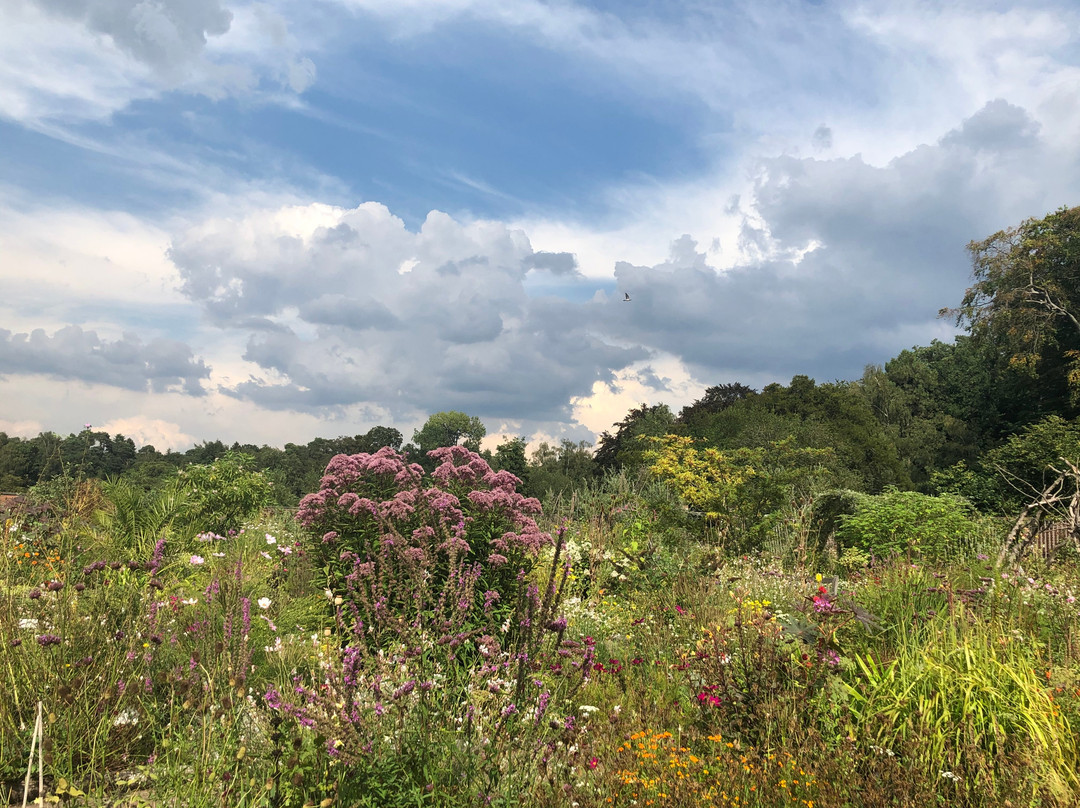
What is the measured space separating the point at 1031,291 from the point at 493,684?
3124 centimetres

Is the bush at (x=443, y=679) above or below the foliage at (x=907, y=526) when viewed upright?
below

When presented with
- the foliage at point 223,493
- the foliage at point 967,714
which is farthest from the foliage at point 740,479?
the foliage at point 223,493

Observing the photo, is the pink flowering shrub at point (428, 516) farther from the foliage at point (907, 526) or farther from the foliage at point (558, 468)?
the foliage at point (558, 468)

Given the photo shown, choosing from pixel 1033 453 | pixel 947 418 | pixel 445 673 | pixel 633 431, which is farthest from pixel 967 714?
pixel 947 418

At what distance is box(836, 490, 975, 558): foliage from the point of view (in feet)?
37.2

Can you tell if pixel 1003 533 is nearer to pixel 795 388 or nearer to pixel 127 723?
pixel 127 723

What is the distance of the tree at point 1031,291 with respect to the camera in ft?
88.0

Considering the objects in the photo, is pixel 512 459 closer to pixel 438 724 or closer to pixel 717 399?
pixel 717 399

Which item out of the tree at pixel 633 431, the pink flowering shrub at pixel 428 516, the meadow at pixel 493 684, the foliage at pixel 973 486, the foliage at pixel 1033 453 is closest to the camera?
the meadow at pixel 493 684

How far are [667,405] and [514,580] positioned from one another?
34.3 metres

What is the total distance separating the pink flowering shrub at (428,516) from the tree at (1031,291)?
26.8m

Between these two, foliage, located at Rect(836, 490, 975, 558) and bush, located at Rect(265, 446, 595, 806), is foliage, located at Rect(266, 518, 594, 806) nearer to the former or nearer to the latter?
bush, located at Rect(265, 446, 595, 806)

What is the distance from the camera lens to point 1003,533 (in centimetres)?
1167

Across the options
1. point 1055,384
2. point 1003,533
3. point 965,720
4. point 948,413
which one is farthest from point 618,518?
point 948,413
